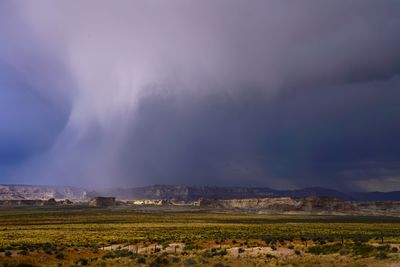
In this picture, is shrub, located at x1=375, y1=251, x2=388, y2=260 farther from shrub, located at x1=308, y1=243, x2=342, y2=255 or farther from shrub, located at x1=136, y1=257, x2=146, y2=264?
shrub, located at x1=136, y1=257, x2=146, y2=264

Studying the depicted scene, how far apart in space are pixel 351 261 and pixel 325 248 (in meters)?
8.13

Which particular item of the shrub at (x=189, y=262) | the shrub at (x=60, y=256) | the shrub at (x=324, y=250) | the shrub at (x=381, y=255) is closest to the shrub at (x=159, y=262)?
the shrub at (x=189, y=262)

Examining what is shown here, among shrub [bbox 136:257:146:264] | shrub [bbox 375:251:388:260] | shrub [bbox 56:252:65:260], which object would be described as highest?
shrub [bbox 375:251:388:260]

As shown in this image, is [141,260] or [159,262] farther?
[141,260]

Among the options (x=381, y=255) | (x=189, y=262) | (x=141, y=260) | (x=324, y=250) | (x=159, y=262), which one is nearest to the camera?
(x=381, y=255)

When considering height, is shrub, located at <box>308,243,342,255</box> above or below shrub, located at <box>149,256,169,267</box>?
above

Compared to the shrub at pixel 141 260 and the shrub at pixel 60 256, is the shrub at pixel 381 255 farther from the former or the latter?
the shrub at pixel 60 256

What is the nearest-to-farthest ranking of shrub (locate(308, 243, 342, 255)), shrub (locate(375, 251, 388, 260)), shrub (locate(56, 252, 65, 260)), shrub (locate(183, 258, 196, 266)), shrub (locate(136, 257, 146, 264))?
shrub (locate(375, 251, 388, 260)) → shrub (locate(183, 258, 196, 266)) → shrub (locate(136, 257, 146, 264)) → shrub (locate(308, 243, 342, 255)) → shrub (locate(56, 252, 65, 260))

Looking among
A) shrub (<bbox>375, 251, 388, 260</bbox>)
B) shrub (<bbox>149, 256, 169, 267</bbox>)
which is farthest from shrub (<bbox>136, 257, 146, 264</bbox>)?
shrub (<bbox>375, 251, 388, 260</bbox>)

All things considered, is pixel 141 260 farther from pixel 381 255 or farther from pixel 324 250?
pixel 381 255

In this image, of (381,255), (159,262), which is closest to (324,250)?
(381,255)

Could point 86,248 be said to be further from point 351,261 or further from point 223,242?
point 351,261

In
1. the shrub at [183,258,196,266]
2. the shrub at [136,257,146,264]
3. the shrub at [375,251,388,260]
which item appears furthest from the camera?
the shrub at [136,257,146,264]

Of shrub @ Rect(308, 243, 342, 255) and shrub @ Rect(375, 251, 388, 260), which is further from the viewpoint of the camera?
shrub @ Rect(308, 243, 342, 255)
